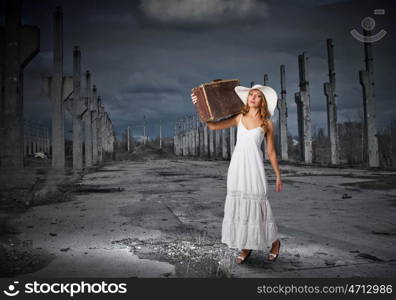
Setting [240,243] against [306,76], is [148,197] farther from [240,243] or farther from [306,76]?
[306,76]

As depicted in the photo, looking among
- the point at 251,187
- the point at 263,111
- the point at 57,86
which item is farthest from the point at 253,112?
the point at 57,86

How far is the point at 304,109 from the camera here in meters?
20.6

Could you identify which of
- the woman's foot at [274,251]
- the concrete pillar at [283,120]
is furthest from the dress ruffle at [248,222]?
the concrete pillar at [283,120]

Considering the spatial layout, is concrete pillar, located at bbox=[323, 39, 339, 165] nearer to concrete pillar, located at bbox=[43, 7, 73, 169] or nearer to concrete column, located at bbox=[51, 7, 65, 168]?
concrete pillar, located at bbox=[43, 7, 73, 169]

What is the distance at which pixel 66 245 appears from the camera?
4035mm

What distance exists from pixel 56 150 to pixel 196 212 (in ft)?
23.7

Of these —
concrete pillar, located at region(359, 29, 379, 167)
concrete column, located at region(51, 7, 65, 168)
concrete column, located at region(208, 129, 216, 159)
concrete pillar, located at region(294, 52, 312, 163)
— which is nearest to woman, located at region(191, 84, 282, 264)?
concrete column, located at region(51, 7, 65, 168)

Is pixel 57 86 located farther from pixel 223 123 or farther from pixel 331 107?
pixel 331 107

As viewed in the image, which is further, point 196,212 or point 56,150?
point 56,150

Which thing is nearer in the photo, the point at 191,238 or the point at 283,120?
the point at 191,238

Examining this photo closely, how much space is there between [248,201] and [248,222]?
0.65 ft

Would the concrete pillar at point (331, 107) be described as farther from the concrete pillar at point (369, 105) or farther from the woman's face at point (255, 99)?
the woman's face at point (255, 99)

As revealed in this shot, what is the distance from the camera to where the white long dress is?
3.18 m

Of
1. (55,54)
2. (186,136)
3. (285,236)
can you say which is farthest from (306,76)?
(186,136)
